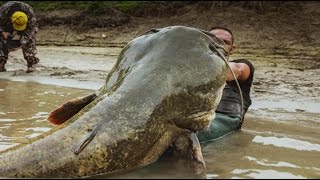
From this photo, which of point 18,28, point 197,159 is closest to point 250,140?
point 197,159

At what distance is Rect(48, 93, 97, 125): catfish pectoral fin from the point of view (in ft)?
10.4

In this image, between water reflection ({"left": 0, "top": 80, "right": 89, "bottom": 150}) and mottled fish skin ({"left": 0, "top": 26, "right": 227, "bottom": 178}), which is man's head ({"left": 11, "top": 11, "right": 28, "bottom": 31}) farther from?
mottled fish skin ({"left": 0, "top": 26, "right": 227, "bottom": 178})

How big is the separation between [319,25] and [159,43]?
27.4 feet

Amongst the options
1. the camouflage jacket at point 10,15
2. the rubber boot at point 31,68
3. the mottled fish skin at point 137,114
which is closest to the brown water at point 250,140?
the mottled fish skin at point 137,114

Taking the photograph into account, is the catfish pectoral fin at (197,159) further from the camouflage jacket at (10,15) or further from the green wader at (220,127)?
the camouflage jacket at (10,15)

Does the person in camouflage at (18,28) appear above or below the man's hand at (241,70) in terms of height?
below

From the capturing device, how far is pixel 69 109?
10.4 feet

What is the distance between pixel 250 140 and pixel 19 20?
5.94 metres

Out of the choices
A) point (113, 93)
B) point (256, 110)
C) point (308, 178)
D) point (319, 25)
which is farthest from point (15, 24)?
point (308, 178)

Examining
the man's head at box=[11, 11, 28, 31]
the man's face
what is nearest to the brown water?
the man's face

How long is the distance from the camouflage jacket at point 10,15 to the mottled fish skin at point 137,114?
20.5 feet

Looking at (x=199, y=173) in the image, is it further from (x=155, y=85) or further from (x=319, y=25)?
(x=319, y=25)

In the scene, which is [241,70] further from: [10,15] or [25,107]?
[10,15]

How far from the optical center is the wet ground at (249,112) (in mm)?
3270
